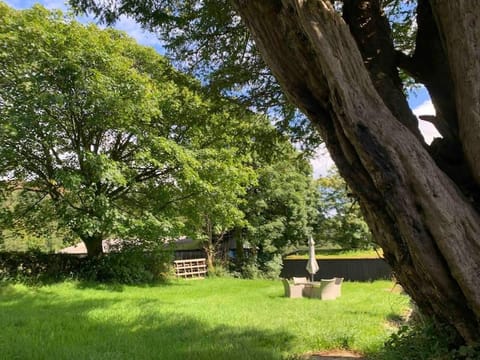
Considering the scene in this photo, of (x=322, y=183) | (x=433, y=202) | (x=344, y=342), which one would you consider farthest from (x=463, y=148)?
(x=322, y=183)

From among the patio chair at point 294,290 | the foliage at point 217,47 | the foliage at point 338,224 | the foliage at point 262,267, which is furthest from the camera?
the foliage at point 338,224

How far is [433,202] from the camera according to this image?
239cm

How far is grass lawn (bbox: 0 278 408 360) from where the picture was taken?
5215 mm

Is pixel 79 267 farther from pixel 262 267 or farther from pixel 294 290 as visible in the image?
pixel 262 267

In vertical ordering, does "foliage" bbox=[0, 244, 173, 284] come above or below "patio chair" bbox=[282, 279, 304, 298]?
above

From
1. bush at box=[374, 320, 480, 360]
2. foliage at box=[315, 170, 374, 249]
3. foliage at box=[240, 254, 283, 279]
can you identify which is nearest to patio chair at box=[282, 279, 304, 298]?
bush at box=[374, 320, 480, 360]

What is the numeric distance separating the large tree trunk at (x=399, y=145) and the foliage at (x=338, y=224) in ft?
70.7

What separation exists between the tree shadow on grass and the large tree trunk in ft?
9.40

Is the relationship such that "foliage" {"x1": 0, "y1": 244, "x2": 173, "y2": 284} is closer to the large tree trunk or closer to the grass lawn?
the grass lawn

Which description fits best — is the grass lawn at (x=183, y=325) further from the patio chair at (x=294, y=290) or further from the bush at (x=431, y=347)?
the bush at (x=431, y=347)

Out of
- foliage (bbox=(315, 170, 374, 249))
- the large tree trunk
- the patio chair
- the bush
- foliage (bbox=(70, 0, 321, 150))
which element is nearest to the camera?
the large tree trunk

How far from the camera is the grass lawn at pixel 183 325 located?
521 cm

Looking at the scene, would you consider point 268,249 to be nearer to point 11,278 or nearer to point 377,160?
point 11,278

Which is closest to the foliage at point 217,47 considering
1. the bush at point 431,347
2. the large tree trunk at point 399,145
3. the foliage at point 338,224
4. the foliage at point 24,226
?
the large tree trunk at point 399,145
